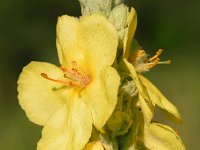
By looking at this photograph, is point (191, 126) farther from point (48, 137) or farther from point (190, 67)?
point (48, 137)

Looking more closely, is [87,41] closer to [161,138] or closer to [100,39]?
[100,39]

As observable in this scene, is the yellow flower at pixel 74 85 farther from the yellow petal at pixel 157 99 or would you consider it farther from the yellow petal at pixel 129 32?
the yellow petal at pixel 157 99

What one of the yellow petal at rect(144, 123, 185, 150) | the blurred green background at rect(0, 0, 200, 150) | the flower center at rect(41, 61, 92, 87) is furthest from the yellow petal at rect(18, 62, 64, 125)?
the blurred green background at rect(0, 0, 200, 150)

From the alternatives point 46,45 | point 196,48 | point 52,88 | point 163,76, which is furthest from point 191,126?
point 52,88

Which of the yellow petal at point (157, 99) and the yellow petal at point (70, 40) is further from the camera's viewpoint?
the yellow petal at point (70, 40)

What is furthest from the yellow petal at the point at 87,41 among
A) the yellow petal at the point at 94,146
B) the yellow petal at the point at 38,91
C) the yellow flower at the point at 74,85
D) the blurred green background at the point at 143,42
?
the blurred green background at the point at 143,42
